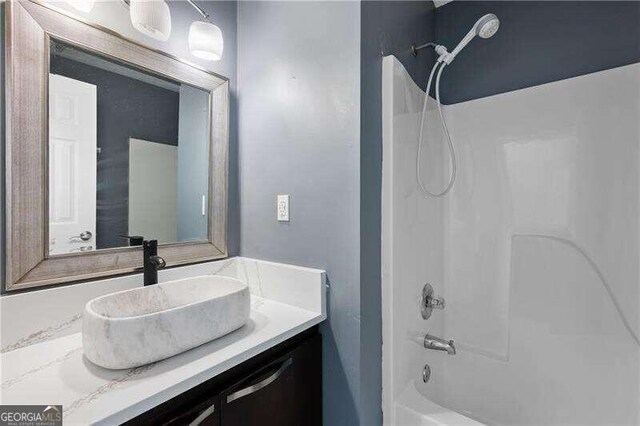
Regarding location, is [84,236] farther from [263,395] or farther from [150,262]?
[263,395]

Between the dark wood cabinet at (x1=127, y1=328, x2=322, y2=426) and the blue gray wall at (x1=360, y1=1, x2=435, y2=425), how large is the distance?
0.19m

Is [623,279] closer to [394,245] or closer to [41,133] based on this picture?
[394,245]

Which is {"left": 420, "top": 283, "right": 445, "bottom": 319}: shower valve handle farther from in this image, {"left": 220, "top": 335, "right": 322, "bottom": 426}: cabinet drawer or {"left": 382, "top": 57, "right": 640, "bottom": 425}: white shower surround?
{"left": 220, "top": 335, "right": 322, "bottom": 426}: cabinet drawer

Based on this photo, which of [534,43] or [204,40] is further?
[534,43]

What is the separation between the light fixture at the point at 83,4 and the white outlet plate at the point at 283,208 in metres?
0.87

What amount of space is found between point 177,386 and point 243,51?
4.55ft

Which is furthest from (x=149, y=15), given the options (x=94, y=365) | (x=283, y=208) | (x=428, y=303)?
(x=428, y=303)

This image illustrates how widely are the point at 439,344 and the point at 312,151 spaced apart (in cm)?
102

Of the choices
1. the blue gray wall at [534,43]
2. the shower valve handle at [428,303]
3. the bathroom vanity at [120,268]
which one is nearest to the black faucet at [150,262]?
the bathroom vanity at [120,268]

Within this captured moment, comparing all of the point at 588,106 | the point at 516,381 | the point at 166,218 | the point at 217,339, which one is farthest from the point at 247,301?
the point at 588,106

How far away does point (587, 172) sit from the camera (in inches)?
53.2

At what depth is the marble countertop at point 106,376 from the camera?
62cm

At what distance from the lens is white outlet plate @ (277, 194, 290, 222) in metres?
1.26

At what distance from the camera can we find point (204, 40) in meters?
1.16
